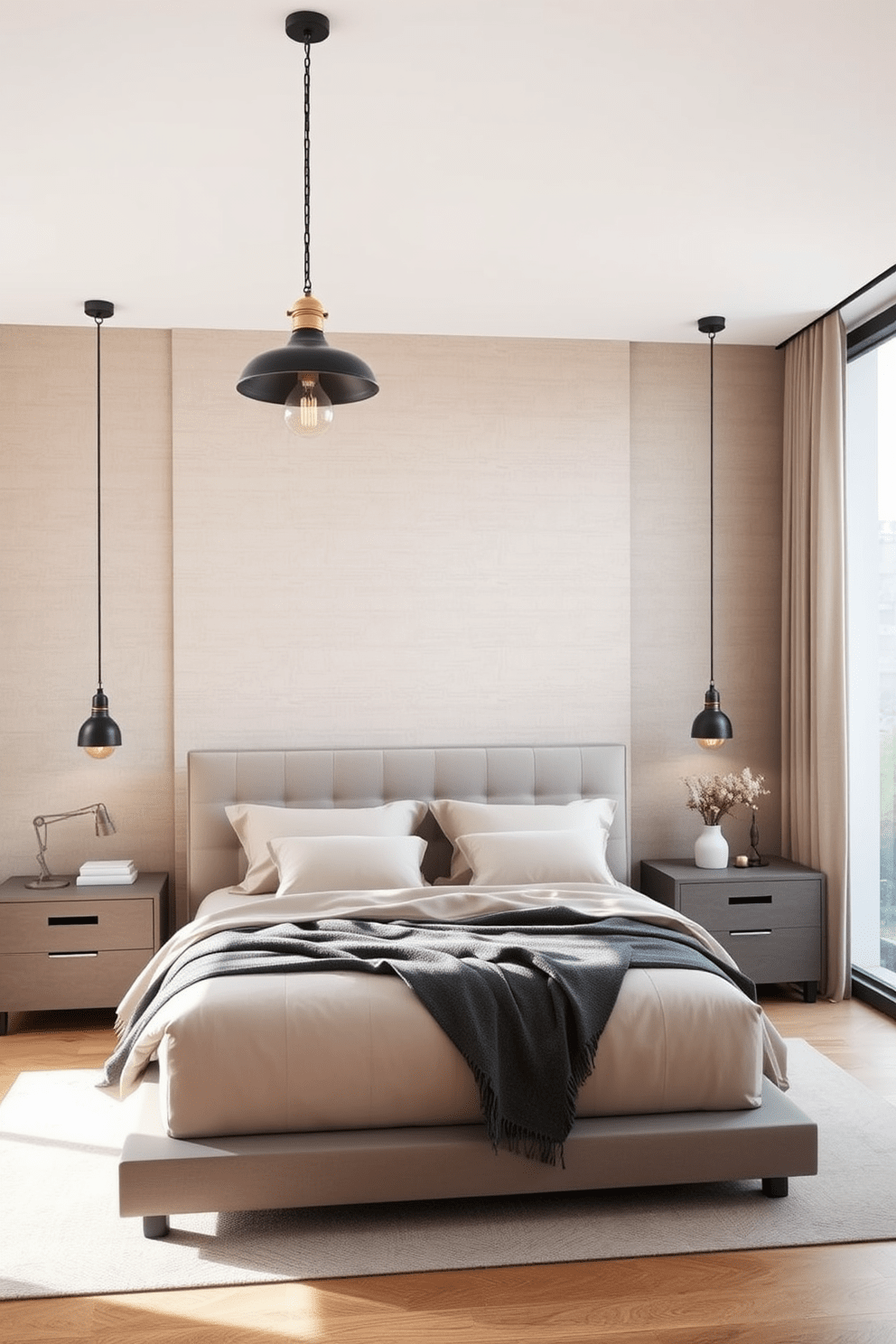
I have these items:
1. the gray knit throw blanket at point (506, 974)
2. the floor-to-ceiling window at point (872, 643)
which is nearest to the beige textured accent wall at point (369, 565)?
the floor-to-ceiling window at point (872, 643)

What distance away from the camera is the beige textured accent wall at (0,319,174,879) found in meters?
4.95

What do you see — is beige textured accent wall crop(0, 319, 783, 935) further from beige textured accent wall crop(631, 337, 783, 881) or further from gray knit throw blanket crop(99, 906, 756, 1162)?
gray knit throw blanket crop(99, 906, 756, 1162)

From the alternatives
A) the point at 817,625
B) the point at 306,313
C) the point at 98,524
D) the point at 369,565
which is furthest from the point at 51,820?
the point at 817,625

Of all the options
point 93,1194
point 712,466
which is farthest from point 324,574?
point 93,1194

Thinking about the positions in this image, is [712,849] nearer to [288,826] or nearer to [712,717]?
[712,717]

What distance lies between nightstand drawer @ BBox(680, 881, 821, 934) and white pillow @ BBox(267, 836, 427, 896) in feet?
3.70

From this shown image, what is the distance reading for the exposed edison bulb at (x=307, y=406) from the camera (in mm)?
2814

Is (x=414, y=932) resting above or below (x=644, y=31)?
below

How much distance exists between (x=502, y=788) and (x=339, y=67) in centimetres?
293

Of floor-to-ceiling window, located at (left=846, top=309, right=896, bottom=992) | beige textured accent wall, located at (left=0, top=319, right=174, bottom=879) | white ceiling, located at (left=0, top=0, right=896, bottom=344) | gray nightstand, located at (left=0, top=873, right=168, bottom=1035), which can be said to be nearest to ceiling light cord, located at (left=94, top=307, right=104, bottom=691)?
beige textured accent wall, located at (left=0, top=319, right=174, bottom=879)

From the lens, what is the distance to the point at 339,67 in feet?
9.28

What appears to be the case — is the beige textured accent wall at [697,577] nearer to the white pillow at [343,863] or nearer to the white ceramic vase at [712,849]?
the white ceramic vase at [712,849]

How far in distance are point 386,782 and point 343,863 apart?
2.20ft

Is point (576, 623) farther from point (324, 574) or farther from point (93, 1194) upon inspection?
point (93, 1194)
